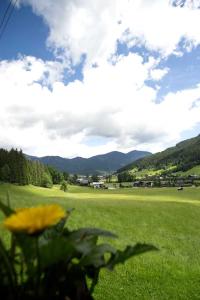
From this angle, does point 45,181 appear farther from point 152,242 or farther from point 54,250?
point 54,250

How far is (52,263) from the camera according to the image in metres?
2.65

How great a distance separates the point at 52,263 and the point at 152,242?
91.1 feet

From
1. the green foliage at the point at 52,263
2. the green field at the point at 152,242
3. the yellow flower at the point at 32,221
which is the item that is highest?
the yellow flower at the point at 32,221

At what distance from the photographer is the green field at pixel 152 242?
1220 cm

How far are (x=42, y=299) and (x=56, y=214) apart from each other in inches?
27.9

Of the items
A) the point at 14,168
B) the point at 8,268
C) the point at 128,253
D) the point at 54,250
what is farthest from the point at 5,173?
the point at 54,250

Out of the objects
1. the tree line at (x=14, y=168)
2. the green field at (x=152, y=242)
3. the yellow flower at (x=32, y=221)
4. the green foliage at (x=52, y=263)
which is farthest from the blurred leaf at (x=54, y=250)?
the tree line at (x=14, y=168)

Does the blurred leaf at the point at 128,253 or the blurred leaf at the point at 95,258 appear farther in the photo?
the blurred leaf at the point at 128,253

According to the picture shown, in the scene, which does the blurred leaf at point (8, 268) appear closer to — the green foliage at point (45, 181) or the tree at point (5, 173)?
the tree at point (5, 173)

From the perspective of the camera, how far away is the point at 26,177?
409 ft

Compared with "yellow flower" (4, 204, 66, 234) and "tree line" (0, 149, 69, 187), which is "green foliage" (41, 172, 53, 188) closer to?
"tree line" (0, 149, 69, 187)

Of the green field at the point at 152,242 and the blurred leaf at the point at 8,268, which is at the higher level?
the blurred leaf at the point at 8,268

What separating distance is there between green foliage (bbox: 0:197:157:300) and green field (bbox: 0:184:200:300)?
8787mm

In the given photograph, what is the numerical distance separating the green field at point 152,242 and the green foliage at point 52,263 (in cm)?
879
